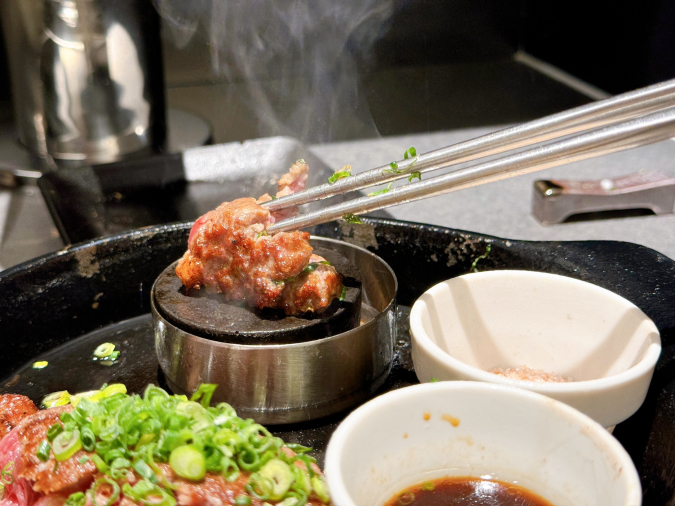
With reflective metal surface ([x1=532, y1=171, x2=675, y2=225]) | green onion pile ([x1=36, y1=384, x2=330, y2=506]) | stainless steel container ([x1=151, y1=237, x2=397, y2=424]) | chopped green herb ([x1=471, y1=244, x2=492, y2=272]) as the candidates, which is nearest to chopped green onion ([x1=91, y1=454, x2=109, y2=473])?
green onion pile ([x1=36, y1=384, x2=330, y2=506])

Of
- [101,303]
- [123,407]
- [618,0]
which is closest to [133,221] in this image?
[101,303]

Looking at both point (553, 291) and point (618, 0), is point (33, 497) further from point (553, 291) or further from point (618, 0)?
point (618, 0)

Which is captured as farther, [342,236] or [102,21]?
[102,21]

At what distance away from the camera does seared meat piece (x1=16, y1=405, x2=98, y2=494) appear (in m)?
1.17

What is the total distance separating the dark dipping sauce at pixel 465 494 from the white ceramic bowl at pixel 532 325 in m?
0.24

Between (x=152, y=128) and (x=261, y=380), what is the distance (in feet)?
7.90

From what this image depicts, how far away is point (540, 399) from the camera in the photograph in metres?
1.13

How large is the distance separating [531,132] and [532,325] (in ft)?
1.61

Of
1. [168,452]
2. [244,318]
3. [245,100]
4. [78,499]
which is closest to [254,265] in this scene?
[244,318]

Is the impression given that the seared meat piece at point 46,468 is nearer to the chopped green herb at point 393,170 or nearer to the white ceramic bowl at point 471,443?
the white ceramic bowl at point 471,443

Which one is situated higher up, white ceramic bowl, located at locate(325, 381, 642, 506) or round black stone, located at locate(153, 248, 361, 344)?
white ceramic bowl, located at locate(325, 381, 642, 506)

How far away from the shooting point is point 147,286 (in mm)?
2045

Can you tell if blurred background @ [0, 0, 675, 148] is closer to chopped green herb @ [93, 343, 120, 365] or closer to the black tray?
the black tray

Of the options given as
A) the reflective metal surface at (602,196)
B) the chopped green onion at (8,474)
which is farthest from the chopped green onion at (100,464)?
the reflective metal surface at (602,196)
